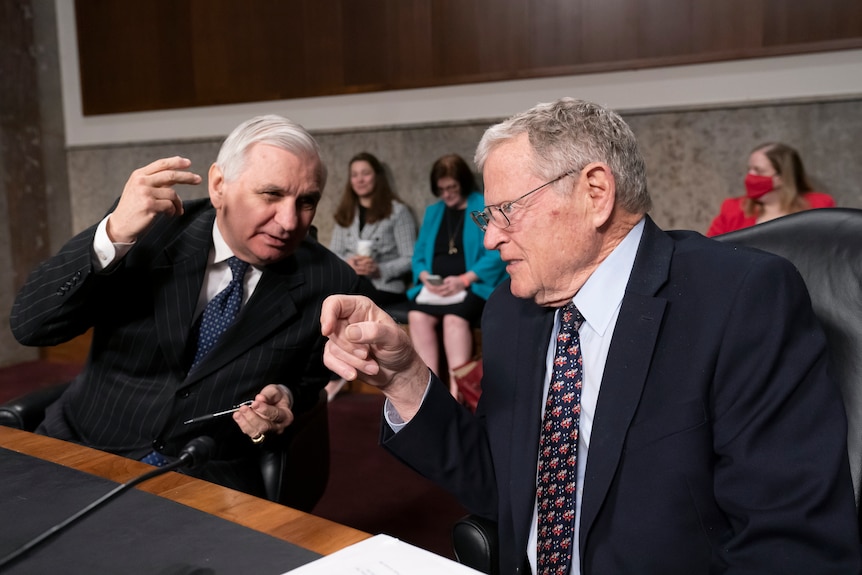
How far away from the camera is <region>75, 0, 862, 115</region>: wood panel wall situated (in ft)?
13.4

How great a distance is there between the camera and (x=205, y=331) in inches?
71.2

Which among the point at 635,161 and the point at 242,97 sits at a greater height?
the point at 242,97

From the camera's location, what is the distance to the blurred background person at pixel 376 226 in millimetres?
4809

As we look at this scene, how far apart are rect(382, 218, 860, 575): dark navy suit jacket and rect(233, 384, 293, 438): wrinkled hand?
16.4 inches

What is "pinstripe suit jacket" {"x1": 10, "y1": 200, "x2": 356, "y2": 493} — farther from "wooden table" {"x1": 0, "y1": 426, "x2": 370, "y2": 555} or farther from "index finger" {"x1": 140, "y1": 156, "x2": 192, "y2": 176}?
"wooden table" {"x1": 0, "y1": 426, "x2": 370, "y2": 555}

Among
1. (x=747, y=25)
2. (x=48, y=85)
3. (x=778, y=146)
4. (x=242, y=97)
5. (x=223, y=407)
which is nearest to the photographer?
(x=223, y=407)

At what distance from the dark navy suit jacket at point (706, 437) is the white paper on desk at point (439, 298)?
2.96m

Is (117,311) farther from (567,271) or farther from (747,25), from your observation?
(747,25)

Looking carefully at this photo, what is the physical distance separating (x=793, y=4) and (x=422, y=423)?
3742mm

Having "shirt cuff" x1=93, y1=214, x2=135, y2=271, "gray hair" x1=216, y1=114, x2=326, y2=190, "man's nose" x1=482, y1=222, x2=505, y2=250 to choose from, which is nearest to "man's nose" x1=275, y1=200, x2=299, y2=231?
"gray hair" x1=216, y1=114, x2=326, y2=190

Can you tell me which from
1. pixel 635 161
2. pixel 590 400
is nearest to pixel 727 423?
pixel 590 400

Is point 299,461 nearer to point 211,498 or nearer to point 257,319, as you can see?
point 257,319

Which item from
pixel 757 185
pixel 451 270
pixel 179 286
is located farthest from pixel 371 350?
pixel 451 270

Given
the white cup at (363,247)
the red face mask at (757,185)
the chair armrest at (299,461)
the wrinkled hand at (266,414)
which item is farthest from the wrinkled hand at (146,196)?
the red face mask at (757,185)
